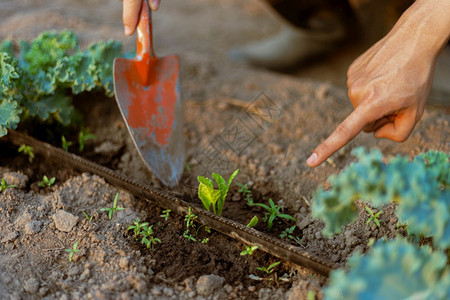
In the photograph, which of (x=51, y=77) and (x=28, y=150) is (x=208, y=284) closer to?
(x=28, y=150)

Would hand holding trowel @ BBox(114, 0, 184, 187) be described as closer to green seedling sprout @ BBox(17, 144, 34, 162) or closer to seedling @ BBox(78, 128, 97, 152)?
seedling @ BBox(78, 128, 97, 152)

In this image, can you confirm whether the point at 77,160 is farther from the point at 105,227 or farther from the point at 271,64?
the point at 271,64

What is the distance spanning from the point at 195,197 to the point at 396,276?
Answer: 3.77 ft

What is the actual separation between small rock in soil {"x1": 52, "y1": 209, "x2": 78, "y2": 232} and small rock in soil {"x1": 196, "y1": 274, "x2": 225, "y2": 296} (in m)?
0.61

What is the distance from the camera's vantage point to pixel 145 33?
7.61 feet

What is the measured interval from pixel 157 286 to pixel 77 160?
0.81 metres

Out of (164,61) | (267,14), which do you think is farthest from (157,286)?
(267,14)

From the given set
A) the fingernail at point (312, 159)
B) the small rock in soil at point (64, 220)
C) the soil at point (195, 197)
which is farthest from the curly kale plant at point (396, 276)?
the small rock in soil at point (64, 220)

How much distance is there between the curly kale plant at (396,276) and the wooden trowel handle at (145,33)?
1.50m

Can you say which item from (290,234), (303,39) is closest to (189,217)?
(290,234)

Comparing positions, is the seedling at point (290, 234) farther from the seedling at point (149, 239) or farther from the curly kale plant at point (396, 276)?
the curly kale plant at point (396, 276)

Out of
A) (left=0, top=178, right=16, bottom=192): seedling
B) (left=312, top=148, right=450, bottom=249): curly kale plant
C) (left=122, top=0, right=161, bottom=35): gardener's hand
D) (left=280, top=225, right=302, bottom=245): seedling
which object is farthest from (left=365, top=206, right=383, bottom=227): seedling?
(left=0, top=178, right=16, bottom=192): seedling

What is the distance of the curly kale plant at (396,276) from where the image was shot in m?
1.22

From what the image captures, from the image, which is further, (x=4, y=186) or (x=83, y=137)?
(x=83, y=137)
